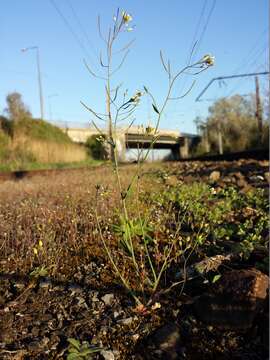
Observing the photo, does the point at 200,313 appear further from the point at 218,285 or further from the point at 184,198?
the point at 184,198

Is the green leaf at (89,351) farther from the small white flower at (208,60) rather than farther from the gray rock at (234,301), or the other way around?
the small white flower at (208,60)

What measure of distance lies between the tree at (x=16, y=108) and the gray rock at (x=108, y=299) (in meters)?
25.1

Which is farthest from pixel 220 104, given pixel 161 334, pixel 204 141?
pixel 161 334

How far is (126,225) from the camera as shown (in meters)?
2.78

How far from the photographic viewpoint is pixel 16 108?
2864 cm

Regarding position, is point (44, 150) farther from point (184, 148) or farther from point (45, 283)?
point (184, 148)

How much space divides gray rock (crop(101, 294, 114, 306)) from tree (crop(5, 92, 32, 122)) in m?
25.1

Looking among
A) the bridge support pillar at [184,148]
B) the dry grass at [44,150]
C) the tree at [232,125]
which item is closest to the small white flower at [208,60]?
the dry grass at [44,150]

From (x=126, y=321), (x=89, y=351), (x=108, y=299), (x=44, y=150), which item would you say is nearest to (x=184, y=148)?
(x=44, y=150)

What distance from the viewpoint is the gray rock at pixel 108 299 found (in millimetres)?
2506

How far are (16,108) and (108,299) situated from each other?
91.0ft

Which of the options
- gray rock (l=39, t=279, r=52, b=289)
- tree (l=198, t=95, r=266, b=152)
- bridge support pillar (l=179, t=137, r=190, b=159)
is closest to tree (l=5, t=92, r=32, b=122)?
tree (l=198, t=95, r=266, b=152)

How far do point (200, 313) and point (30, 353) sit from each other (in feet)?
2.91

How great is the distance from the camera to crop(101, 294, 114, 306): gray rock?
251cm
